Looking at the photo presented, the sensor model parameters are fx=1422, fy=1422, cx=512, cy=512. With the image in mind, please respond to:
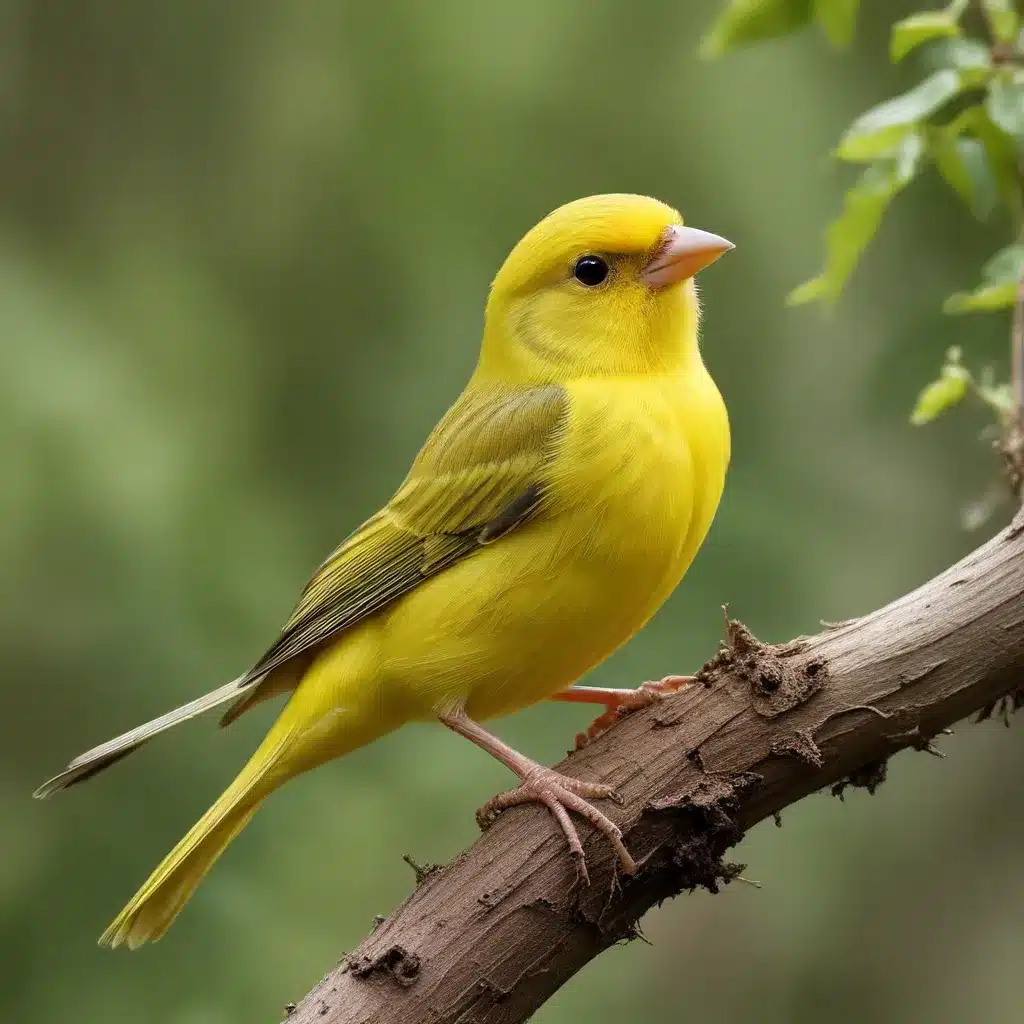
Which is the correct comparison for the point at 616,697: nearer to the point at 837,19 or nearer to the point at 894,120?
the point at 894,120

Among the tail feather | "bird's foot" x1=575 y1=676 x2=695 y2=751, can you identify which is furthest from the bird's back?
the tail feather

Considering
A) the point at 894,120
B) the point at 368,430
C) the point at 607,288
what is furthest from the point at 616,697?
the point at 368,430

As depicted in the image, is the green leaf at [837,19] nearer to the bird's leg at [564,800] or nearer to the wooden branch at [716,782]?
the wooden branch at [716,782]

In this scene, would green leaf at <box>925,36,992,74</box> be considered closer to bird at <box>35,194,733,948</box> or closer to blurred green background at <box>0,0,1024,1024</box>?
bird at <box>35,194,733,948</box>

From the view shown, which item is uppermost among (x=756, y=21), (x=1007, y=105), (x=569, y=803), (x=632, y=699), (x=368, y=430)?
(x=368, y=430)

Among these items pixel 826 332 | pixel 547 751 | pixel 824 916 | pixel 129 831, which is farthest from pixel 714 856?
pixel 826 332

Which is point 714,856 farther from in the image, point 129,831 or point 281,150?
point 281,150

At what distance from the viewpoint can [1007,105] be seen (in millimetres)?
2898

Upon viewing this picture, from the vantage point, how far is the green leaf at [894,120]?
281 cm

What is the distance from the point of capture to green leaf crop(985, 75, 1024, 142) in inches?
113

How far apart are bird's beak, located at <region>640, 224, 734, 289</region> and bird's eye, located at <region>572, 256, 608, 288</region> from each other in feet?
0.30

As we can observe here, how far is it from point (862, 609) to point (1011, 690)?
2.99 m

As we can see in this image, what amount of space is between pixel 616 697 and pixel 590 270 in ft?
3.19

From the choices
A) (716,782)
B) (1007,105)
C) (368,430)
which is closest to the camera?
(716,782)
